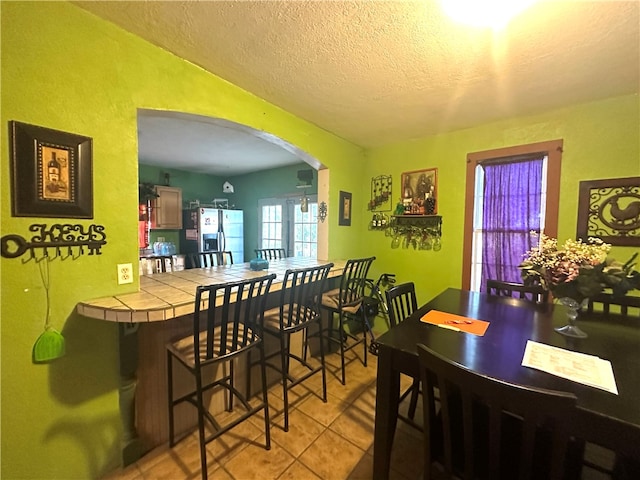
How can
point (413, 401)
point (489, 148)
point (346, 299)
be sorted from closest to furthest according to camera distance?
1. point (413, 401)
2. point (346, 299)
3. point (489, 148)

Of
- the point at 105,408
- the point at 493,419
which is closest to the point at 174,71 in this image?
the point at 105,408

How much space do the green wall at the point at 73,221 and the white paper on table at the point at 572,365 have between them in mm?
2026

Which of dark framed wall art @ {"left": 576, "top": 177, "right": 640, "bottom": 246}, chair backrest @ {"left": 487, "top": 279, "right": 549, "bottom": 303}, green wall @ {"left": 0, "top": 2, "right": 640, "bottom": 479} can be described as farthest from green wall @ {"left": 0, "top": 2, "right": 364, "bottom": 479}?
dark framed wall art @ {"left": 576, "top": 177, "right": 640, "bottom": 246}

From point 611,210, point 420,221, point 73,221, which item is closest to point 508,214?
point 611,210

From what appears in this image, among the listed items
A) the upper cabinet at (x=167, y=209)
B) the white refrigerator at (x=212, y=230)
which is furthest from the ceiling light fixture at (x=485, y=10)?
the upper cabinet at (x=167, y=209)

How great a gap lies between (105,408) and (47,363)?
1.33 feet

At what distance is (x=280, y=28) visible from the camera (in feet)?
4.52

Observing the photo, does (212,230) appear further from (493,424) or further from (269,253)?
(493,424)

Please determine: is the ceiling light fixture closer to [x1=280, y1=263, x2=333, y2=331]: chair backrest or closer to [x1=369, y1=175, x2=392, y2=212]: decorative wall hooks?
[x1=280, y1=263, x2=333, y2=331]: chair backrest

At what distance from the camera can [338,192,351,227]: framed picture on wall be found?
3.14m

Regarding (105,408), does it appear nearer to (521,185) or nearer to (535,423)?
(535,423)

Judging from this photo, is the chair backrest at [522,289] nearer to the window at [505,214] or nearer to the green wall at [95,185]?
the window at [505,214]

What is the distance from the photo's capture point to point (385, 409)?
1216 millimetres

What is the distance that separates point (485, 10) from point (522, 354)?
1588 mm
